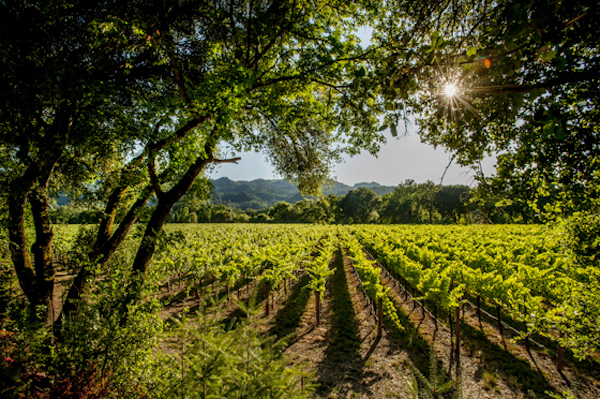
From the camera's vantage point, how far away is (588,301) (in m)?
3.52

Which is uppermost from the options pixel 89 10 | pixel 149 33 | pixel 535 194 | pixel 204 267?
pixel 89 10

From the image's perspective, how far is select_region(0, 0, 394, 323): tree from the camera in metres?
Answer: 3.08

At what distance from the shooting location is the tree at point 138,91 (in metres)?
3.08

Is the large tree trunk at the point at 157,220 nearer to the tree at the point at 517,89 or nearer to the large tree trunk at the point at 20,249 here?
the large tree trunk at the point at 20,249

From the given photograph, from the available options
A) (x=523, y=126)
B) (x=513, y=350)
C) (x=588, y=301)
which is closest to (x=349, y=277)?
(x=513, y=350)

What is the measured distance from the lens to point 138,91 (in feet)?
13.6

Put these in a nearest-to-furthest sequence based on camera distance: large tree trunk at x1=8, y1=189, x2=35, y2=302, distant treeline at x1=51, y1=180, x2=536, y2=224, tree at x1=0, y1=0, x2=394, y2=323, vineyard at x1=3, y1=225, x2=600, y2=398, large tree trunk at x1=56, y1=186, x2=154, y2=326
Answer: vineyard at x1=3, y1=225, x2=600, y2=398
tree at x1=0, y1=0, x2=394, y2=323
large tree trunk at x1=8, y1=189, x2=35, y2=302
large tree trunk at x1=56, y1=186, x2=154, y2=326
distant treeline at x1=51, y1=180, x2=536, y2=224

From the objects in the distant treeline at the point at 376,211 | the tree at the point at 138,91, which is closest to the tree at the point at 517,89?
the tree at the point at 138,91

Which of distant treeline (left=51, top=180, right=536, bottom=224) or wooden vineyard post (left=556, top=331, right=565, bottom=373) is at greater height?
distant treeline (left=51, top=180, right=536, bottom=224)

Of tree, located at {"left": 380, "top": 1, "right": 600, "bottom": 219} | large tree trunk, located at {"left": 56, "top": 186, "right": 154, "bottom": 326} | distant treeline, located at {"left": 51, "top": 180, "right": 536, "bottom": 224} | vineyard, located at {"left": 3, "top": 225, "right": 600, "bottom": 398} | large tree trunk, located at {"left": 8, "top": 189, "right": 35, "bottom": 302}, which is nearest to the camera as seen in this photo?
tree, located at {"left": 380, "top": 1, "right": 600, "bottom": 219}

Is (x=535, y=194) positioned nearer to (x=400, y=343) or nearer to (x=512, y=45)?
(x=512, y=45)

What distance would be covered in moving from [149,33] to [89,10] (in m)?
0.97

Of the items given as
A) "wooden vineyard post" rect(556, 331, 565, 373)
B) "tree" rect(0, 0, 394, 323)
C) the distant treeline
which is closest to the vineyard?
"wooden vineyard post" rect(556, 331, 565, 373)

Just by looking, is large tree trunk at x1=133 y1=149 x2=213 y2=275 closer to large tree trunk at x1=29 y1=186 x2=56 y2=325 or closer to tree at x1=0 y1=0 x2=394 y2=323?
tree at x1=0 y1=0 x2=394 y2=323
